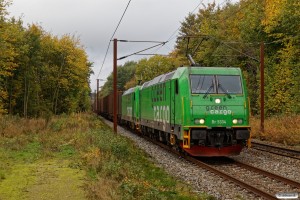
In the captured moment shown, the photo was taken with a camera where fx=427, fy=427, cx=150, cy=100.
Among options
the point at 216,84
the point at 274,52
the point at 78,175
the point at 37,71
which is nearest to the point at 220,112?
the point at 216,84

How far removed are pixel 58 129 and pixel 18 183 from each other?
593 inches

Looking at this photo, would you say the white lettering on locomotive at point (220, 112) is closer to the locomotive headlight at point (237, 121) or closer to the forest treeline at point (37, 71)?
the locomotive headlight at point (237, 121)

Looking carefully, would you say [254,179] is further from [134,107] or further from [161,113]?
[134,107]

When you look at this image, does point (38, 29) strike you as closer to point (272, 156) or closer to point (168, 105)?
point (168, 105)

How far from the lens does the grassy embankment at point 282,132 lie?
21.5 meters

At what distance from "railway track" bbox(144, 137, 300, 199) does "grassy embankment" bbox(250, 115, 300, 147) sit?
23.5 ft

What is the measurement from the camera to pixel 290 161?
49.8 ft

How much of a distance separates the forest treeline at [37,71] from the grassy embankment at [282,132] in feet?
60.6

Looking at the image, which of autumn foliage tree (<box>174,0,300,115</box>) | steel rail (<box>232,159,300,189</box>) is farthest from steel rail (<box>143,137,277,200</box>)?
autumn foliage tree (<box>174,0,300,115</box>)

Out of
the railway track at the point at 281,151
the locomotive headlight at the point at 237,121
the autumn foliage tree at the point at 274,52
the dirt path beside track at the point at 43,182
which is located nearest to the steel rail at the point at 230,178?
the locomotive headlight at the point at 237,121

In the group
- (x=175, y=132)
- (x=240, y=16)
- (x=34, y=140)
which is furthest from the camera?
(x=240, y=16)

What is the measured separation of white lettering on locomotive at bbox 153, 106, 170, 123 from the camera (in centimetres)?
1764

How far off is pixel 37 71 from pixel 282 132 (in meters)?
27.4

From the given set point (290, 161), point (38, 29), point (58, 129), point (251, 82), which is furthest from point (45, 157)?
point (38, 29)
